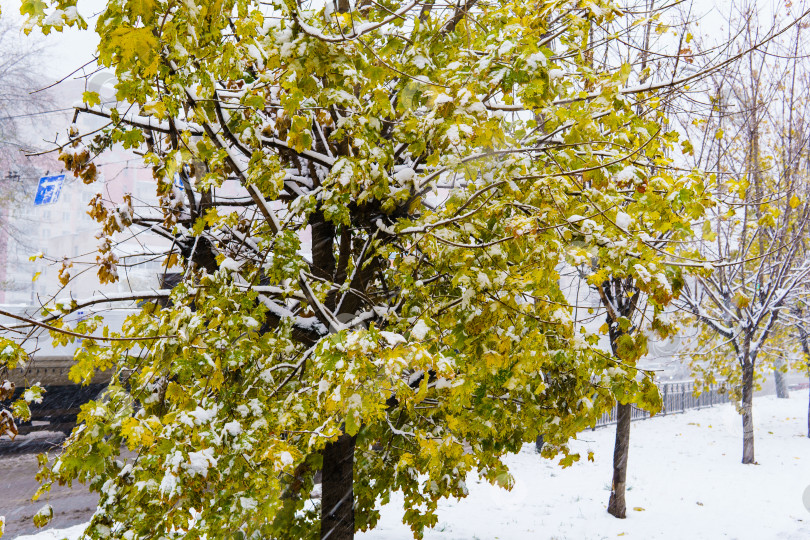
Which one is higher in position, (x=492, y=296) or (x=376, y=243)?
(x=376, y=243)

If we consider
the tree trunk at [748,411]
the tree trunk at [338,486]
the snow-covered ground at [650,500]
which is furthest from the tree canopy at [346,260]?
the tree trunk at [748,411]

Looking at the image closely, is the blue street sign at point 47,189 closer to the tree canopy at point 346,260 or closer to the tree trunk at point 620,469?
the tree canopy at point 346,260

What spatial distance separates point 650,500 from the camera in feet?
27.4

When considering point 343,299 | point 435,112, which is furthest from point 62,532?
point 435,112

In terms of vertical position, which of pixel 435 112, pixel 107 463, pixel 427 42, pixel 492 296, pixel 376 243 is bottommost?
pixel 107 463

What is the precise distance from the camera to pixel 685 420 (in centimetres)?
1809

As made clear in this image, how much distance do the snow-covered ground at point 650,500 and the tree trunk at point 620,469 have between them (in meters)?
0.16

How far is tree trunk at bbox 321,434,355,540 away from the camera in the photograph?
456 centimetres

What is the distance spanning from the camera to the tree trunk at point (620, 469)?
747cm

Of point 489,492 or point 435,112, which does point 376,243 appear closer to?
point 435,112

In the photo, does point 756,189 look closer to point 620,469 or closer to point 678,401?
point 620,469

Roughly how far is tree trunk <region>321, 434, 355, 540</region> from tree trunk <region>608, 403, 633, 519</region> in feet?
14.9

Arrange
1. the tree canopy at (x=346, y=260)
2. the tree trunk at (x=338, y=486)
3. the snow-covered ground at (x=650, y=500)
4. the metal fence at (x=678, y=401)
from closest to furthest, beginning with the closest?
1. the tree canopy at (x=346, y=260)
2. the tree trunk at (x=338, y=486)
3. the snow-covered ground at (x=650, y=500)
4. the metal fence at (x=678, y=401)

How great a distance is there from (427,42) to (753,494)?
908 cm
